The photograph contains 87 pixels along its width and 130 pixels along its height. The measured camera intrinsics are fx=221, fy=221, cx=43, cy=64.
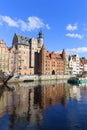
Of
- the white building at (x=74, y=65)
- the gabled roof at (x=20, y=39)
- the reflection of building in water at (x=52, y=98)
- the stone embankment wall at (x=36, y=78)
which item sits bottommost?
the reflection of building in water at (x=52, y=98)

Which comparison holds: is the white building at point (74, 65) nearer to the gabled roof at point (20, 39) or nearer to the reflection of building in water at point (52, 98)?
the gabled roof at point (20, 39)

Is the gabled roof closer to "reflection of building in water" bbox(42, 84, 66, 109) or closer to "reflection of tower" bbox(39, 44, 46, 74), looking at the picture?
"reflection of tower" bbox(39, 44, 46, 74)

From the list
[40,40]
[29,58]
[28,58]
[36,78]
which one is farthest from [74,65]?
[36,78]

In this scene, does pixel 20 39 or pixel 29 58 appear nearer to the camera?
pixel 20 39

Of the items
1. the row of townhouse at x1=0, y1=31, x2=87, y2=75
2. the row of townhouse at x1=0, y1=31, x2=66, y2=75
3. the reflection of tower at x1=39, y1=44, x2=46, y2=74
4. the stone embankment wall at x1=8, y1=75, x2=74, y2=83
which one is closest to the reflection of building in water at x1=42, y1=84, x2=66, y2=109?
the stone embankment wall at x1=8, y1=75, x2=74, y2=83

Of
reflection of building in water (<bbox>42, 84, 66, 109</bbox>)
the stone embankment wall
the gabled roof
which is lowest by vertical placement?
reflection of building in water (<bbox>42, 84, 66, 109</bbox>)

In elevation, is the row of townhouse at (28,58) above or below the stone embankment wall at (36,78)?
above

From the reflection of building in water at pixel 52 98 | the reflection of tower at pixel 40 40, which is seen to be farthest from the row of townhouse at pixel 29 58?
the reflection of building in water at pixel 52 98

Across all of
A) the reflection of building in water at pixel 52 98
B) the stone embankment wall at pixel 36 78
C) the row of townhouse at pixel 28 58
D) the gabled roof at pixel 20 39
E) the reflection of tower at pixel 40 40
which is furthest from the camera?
the reflection of tower at pixel 40 40

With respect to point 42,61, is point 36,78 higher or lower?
lower

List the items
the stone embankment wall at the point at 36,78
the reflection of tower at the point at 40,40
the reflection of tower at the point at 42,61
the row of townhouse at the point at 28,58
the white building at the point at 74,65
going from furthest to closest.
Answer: the white building at the point at 74,65 < the reflection of tower at the point at 40,40 < the reflection of tower at the point at 42,61 < the row of townhouse at the point at 28,58 < the stone embankment wall at the point at 36,78

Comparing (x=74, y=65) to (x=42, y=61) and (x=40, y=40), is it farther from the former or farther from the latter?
(x=42, y=61)

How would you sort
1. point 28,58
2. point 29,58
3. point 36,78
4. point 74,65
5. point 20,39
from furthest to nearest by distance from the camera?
1. point 74,65
2. point 29,58
3. point 28,58
4. point 20,39
5. point 36,78

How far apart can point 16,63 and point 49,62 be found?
79.0ft
